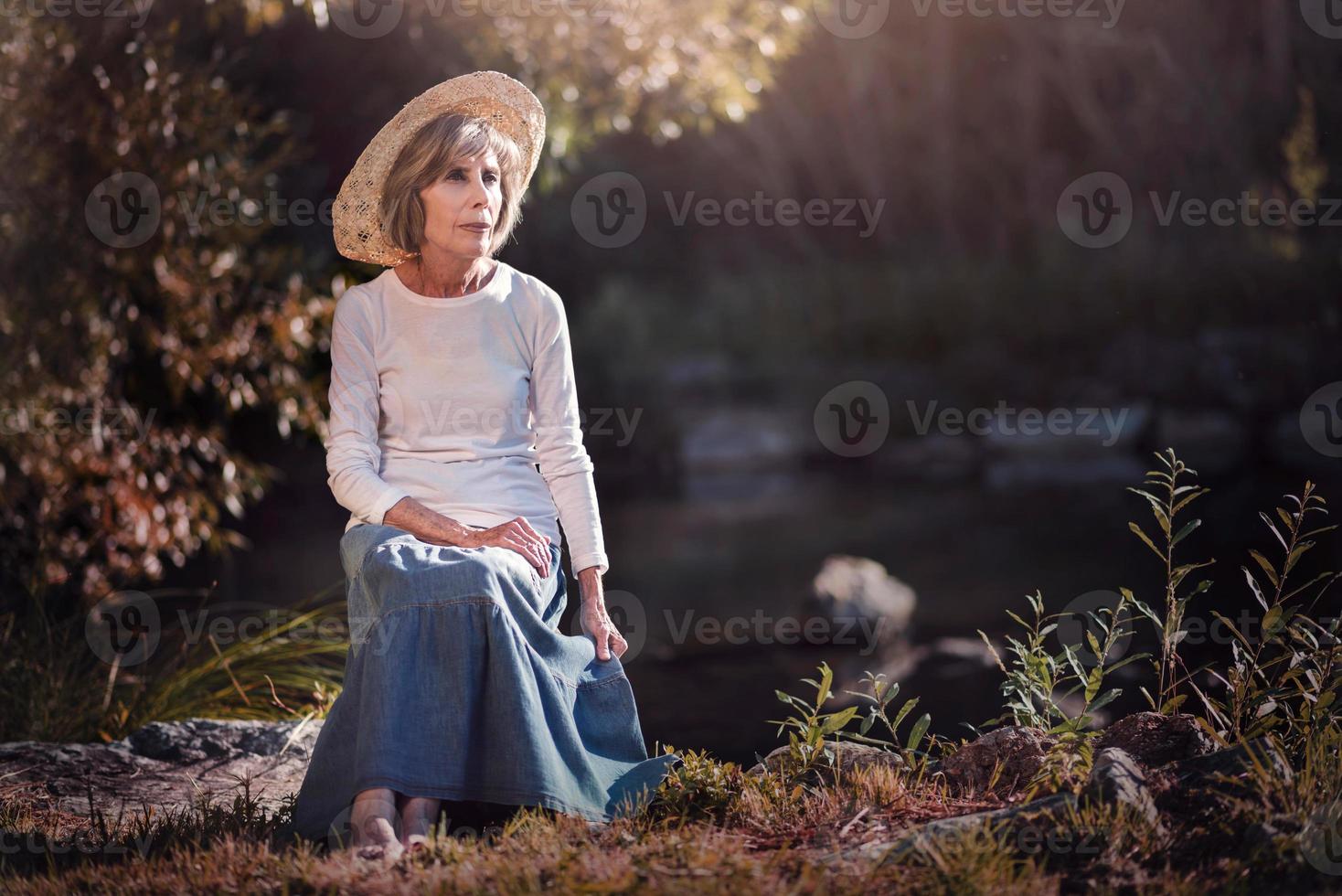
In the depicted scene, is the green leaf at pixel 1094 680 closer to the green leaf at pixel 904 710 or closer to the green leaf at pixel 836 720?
the green leaf at pixel 904 710

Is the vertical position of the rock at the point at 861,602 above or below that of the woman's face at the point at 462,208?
below

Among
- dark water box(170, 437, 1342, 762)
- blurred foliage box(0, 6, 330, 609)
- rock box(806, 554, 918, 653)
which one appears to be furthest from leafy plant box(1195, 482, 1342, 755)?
blurred foliage box(0, 6, 330, 609)

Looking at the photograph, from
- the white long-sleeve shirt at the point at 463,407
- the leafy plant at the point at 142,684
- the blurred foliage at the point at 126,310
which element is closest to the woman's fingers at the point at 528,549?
the white long-sleeve shirt at the point at 463,407

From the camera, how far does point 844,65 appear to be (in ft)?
55.8

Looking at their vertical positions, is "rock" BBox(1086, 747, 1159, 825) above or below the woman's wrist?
below

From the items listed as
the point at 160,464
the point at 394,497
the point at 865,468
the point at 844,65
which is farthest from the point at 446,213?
the point at 844,65

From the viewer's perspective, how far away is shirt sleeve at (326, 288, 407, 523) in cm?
298

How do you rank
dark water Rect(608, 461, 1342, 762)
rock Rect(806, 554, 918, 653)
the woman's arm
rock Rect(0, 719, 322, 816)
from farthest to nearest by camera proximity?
rock Rect(806, 554, 918, 653) < dark water Rect(608, 461, 1342, 762) < rock Rect(0, 719, 322, 816) < the woman's arm

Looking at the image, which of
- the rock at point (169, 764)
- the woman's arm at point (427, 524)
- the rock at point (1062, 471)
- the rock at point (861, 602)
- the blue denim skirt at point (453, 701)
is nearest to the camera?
the blue denim skirt at point (453, 701)

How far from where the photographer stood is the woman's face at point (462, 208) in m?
3.07

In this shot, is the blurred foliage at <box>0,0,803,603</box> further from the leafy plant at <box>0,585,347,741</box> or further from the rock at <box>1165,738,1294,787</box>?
the rock at <box>1165,738,1294,787</box>

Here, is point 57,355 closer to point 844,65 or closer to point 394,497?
point 394,497

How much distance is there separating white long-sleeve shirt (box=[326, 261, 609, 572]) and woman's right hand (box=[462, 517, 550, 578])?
9cm

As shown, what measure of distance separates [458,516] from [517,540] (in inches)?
7.2
